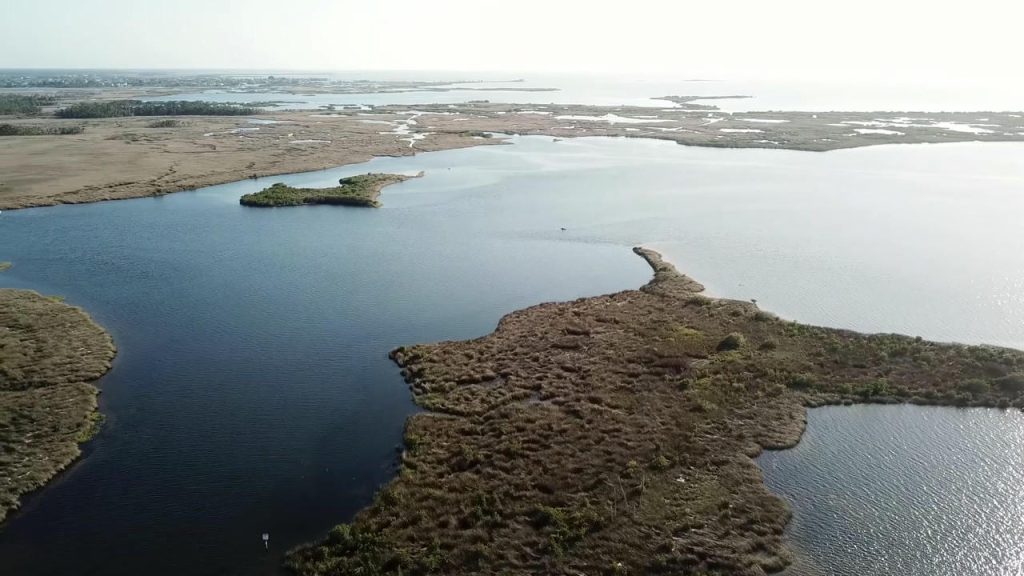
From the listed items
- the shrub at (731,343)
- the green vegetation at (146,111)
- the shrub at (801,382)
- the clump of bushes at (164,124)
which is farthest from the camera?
the green vegetation at (146,111)

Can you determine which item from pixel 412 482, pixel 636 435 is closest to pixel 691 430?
pixel 636 435

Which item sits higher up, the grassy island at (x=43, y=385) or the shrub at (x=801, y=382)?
the shrub at (x=801, y=382)

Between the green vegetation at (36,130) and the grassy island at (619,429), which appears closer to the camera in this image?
the grassy island at (619,429)

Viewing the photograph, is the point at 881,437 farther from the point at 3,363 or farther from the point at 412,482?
the point at 3,363

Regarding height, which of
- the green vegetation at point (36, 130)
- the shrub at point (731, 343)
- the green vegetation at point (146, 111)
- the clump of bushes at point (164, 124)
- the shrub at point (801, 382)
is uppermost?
Answer: the green vegetation at point (146, 111)

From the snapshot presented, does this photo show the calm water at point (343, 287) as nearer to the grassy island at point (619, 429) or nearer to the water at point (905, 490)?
the water at point (905, 490)

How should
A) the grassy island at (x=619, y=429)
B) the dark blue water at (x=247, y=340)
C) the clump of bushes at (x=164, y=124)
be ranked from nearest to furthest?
the grassy island at (x=619, y=429), the dark blue water at (x=247, y=340), the clump of bushes at (x=164, y=124)

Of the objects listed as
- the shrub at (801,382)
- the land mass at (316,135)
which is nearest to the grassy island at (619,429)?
the shrub at (801,382)

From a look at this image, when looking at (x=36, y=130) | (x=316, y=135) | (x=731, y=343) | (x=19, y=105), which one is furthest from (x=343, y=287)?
(x=19, y=105)
